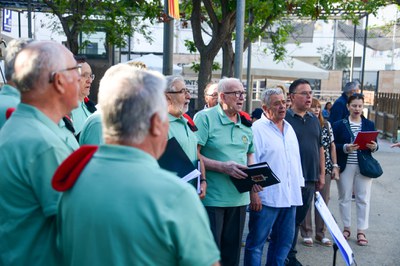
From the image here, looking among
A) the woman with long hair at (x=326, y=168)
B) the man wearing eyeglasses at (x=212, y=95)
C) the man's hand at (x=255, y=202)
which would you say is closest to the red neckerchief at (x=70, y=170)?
the man's hand at (x=255, y=202)

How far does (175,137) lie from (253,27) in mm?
8707

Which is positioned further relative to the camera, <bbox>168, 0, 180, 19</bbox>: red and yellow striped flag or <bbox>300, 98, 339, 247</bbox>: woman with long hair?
<bbox>300, 98, 339, 247</bbox>: woman with long hair

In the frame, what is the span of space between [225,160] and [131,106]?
2.82 meters

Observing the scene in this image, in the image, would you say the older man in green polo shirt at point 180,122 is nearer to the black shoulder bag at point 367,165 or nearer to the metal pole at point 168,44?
the metal pole at point 168,44

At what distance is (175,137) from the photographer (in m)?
4.02

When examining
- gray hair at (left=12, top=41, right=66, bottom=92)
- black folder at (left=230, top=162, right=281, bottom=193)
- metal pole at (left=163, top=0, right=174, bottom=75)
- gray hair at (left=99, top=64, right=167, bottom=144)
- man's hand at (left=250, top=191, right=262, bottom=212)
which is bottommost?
man's hand at (left=250, top=191, right=262, bottom=212)

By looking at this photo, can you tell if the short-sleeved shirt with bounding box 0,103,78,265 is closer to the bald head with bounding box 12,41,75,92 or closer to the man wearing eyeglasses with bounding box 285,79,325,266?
the bald head with bounding box 12,41,75,92

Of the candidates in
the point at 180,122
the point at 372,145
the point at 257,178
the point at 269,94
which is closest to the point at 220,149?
the point at 257,178

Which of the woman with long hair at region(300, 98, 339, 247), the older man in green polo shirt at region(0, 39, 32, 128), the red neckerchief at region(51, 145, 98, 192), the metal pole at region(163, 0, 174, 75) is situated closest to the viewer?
the red neckerchief at region(51, 145, 98, 192)

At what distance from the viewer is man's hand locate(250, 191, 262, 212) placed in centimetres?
464

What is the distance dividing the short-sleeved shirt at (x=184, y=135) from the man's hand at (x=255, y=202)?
29.7 inches

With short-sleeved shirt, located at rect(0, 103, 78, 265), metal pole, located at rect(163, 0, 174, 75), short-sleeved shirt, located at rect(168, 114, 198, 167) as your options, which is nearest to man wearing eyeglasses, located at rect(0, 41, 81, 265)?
short-sleeved shirt, located at rect(0, 103, 78, 265)

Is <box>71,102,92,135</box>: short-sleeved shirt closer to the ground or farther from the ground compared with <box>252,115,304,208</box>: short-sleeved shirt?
farther from the ground

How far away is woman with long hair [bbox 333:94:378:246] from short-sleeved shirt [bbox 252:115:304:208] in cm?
188
